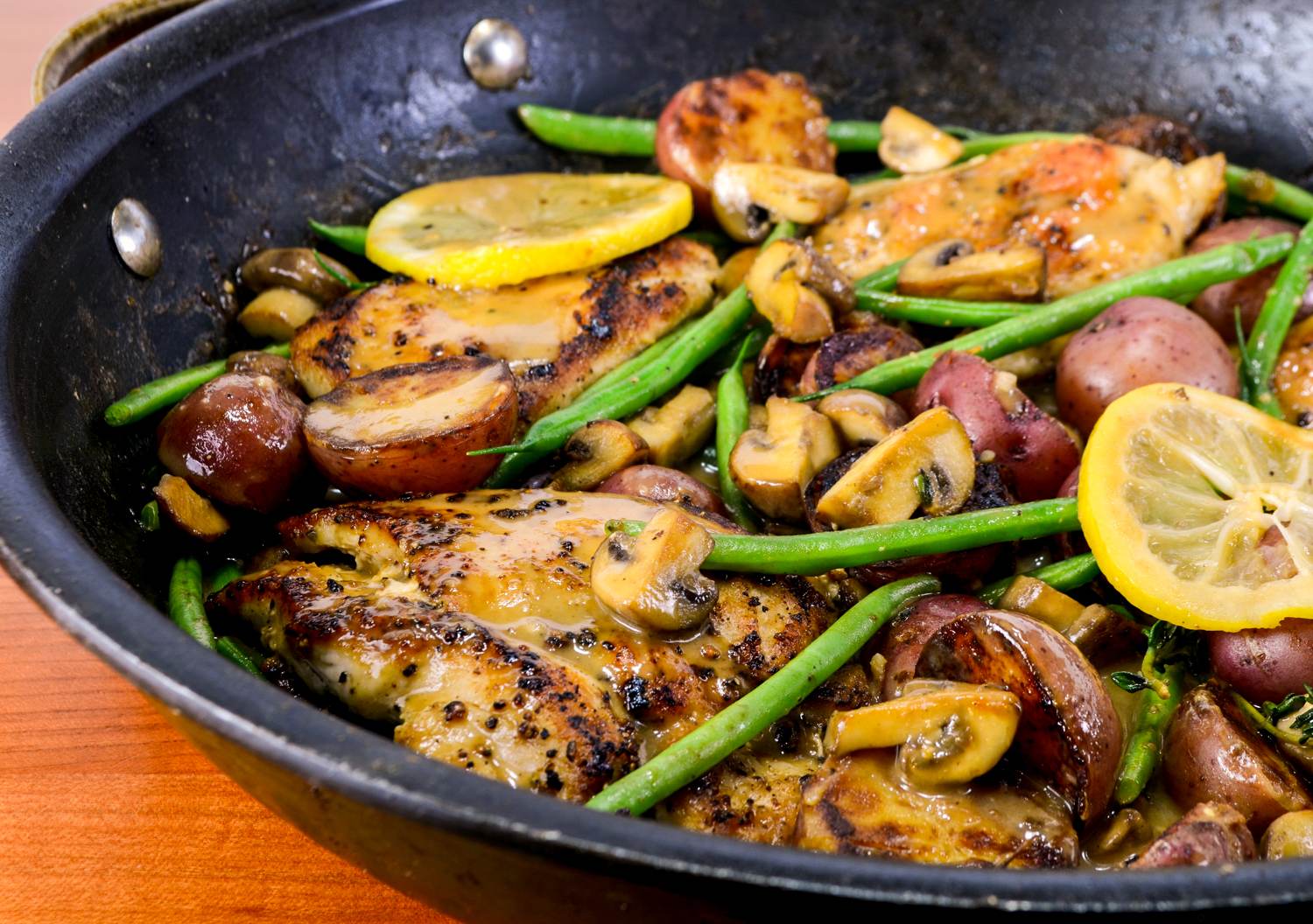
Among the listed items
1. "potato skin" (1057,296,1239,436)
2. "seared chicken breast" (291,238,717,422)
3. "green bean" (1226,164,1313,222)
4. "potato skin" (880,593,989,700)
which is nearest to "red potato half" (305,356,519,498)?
"seared chicken breast" (291,238,717,422)

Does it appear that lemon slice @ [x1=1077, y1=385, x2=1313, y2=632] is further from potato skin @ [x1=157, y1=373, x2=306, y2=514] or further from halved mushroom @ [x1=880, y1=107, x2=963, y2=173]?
potato skin @ [x1=157, y1=373, x2=306, y2=514]

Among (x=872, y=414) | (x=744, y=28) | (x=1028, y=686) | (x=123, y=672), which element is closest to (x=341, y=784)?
(x=123, y=672)

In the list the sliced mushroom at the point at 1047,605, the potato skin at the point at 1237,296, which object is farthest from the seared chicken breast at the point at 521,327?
the potato skin at the point at 1237,296

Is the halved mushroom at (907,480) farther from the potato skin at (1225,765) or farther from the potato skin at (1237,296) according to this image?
the potato skin at (1237,296)

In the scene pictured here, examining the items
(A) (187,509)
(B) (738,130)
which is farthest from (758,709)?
(B) (738,130)

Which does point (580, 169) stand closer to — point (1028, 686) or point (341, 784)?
point (1028, 686)
